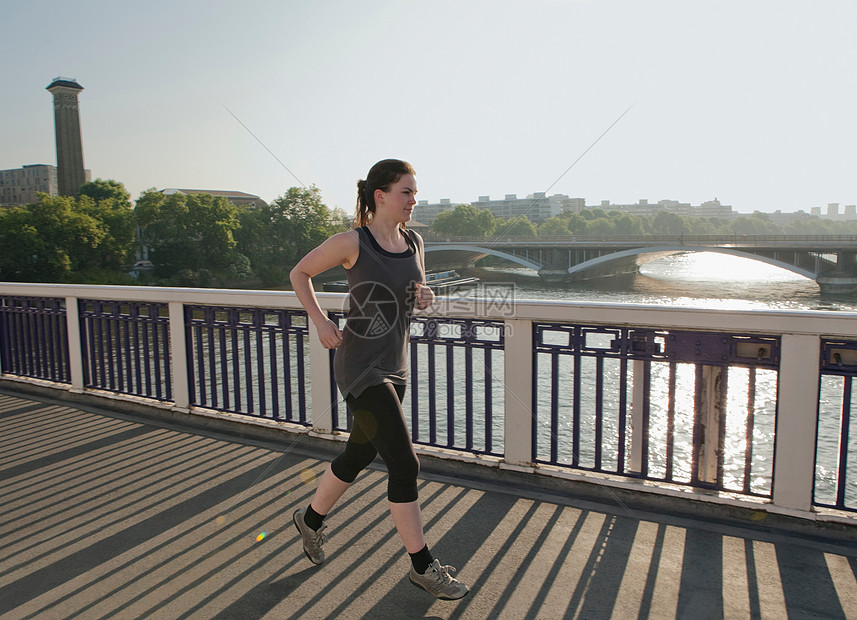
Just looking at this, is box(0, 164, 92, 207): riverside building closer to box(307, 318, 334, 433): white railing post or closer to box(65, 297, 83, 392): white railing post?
box(65, 297, 83, 392): white railing post

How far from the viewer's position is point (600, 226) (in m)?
125

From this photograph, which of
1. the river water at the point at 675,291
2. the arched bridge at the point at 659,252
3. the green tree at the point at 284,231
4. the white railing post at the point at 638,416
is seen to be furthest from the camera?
the green tree at the point at 284,231

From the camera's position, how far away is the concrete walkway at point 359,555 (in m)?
2.09

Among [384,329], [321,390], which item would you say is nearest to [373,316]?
[384,329]

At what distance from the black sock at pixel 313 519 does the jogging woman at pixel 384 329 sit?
358 mm

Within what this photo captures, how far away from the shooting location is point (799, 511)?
262cm

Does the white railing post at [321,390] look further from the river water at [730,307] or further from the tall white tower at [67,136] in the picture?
the tall white tower at [67,136]

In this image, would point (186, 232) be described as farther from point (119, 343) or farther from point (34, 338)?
point (119, 343)

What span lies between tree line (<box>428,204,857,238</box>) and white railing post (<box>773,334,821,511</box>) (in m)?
87.3

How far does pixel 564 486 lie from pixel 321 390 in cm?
153

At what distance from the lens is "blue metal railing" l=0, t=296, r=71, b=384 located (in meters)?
4.93

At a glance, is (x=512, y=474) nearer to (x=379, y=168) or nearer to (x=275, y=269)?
(x=379, y=168)

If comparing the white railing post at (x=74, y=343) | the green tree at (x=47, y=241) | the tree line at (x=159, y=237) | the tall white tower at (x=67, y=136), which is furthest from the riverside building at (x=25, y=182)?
the white railing post at (x=74, y=343)

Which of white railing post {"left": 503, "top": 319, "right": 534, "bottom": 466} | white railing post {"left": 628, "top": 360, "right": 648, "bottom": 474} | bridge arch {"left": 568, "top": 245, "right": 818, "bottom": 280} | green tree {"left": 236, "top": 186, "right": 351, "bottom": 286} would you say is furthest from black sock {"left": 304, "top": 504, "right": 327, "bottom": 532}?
green tree {"left": 236, "top": 186, "right": 351, "bottom": 286}
